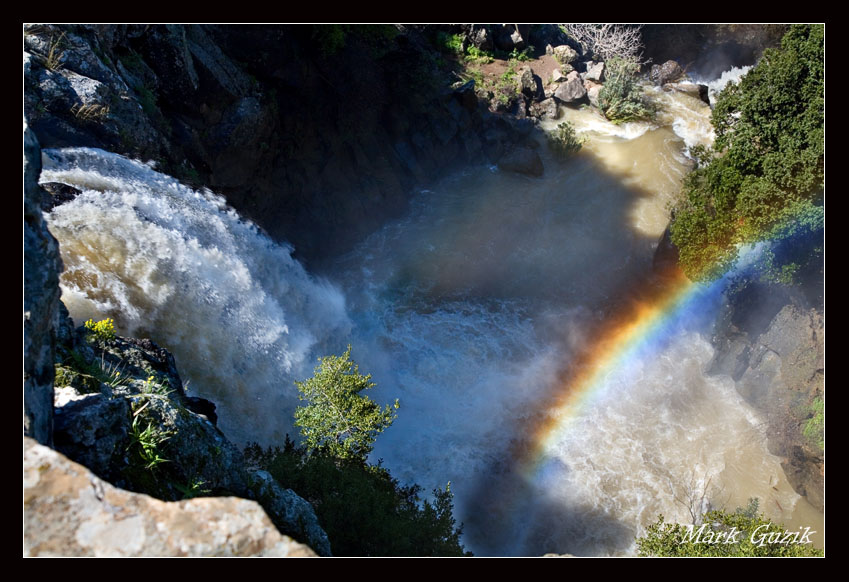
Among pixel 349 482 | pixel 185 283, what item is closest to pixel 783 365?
pixel 349 482

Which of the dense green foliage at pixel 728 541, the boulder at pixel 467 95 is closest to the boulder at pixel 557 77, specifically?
the boulder at pixel 467 95

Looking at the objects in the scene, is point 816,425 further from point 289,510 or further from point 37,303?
point 37,303

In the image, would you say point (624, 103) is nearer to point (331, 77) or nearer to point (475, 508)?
point (331, 77)

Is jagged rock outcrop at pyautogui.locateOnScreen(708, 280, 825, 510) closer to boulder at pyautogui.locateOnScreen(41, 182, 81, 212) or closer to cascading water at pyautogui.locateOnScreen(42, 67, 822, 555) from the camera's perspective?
cascading water at pyautogui.locateOnScreen(42, 67, 822, 555)

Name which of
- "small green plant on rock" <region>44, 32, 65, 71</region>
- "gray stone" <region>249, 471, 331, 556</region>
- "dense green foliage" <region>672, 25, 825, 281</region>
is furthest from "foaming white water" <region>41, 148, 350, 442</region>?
"dense green foliage" <region>672, 25, 825, 281</region>

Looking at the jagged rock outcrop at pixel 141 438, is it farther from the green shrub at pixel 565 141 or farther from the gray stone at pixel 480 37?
the gray stone at pixel 480 37

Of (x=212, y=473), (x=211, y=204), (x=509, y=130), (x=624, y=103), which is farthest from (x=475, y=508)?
(x=624, y=103)
